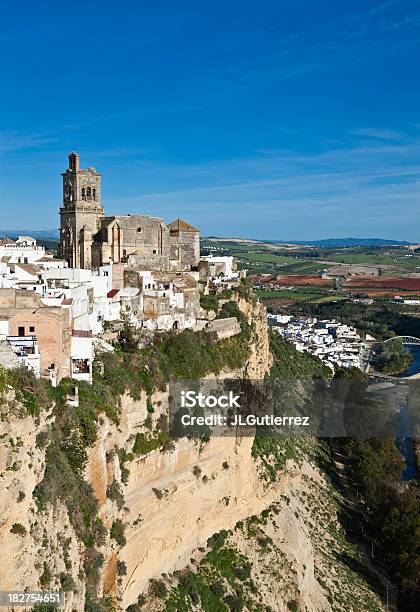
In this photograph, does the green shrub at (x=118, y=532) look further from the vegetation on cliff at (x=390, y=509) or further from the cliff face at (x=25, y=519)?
the vegetation on cliff at (x=390, y=509)

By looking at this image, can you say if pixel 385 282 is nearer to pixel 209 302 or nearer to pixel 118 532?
pixel 209 302

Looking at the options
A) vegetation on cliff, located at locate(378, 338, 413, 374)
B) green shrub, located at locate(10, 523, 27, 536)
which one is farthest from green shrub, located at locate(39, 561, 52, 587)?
vegetation on cliff, located at locate(378, 338, 413, 374)

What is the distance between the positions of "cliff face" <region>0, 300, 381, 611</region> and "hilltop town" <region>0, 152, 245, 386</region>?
2.23m

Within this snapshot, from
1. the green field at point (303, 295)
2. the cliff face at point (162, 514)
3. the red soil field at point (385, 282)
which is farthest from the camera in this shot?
the red soil field at point (385, 282)

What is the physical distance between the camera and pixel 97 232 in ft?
105

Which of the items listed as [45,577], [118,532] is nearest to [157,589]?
[118,532]

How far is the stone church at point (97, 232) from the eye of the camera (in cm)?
3130

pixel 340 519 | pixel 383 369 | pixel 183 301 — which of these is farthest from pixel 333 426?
pixel 383 369

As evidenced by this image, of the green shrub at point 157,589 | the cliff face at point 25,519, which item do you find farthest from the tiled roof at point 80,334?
the green shrub at point 157,589

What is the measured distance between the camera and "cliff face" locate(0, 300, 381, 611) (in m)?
11.1

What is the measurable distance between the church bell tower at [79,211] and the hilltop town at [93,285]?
2.0 inches

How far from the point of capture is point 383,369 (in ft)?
224

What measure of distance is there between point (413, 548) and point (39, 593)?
68.3 feet

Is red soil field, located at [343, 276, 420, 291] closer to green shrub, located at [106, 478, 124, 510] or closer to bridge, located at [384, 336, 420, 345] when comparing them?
bridge, located at [384, 336, 420, 345]
